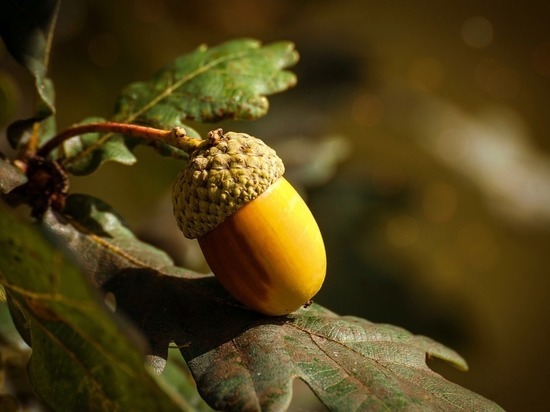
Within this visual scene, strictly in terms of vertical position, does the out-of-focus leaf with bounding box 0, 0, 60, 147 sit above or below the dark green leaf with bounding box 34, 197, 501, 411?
above

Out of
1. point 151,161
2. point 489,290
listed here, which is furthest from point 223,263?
point 489,290

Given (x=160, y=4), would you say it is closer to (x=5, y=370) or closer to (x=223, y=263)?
(x=5, y=370)

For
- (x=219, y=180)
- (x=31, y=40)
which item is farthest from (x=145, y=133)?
(x=31, y=40)

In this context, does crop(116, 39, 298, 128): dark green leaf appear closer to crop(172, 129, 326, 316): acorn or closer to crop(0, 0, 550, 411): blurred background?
crop(172, 129, 326, 316): acorn

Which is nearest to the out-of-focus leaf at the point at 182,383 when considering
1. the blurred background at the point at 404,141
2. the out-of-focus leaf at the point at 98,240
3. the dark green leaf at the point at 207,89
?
the out-of-focus leaf at the point at 98,240

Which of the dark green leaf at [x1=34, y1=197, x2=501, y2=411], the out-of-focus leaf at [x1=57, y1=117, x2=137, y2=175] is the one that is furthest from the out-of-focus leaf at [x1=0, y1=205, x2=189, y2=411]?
the out-of-focus leaf at [x1=57, y1=117, x2=137, y2=175]

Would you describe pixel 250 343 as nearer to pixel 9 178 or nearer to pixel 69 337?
pixel 69 337
